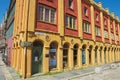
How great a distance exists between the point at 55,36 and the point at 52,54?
2.03m

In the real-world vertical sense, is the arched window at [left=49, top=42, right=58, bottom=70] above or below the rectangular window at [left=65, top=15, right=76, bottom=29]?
below

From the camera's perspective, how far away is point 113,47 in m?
32.0

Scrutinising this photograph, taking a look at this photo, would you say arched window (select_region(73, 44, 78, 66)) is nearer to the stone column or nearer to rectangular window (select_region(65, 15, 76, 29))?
the stone column

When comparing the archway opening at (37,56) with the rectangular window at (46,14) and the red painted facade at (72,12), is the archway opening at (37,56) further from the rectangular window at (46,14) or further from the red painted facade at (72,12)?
the red painted facade at (72,12)

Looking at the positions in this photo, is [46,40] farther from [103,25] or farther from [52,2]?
[103,25]

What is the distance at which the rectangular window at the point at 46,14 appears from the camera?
46.7 feet

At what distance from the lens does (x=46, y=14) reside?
14742mm

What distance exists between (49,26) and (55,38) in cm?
150

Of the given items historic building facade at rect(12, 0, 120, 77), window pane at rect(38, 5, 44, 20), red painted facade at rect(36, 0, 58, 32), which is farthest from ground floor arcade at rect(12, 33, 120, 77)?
window pane at rect(38, 5, 44, 20)

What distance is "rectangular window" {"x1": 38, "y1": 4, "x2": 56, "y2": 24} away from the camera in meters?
14.2

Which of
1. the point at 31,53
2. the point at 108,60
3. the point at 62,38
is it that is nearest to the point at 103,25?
the point at 108,60

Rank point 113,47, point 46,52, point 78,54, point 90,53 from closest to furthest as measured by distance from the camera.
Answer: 1. point 46,52
2. point 78,54
3. point 90,53
4. point 113,47

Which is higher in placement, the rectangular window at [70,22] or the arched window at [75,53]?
the rectangular window at [70,22]

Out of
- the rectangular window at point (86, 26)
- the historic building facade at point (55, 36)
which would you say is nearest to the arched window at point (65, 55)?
the historic building facade at point (55, 36)
